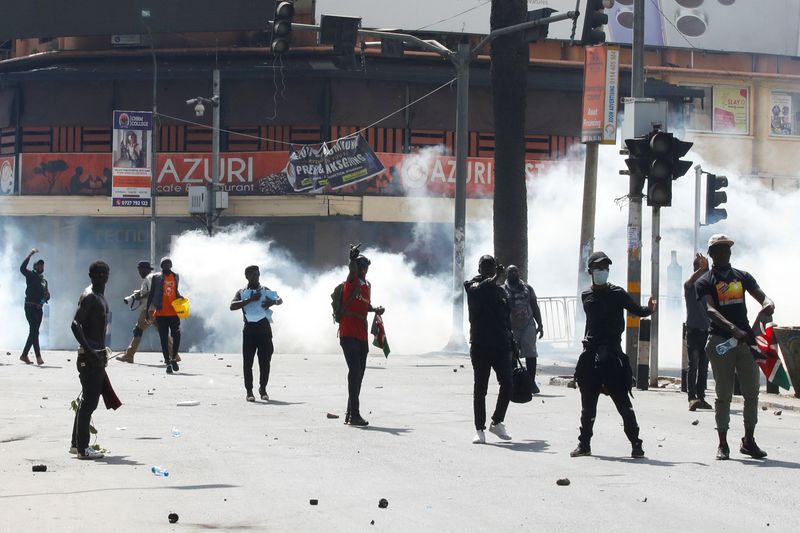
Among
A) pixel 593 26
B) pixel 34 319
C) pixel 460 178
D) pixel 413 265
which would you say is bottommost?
pixel 34 319

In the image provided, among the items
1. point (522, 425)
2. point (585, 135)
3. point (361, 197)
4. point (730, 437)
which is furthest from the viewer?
point (361, 197)

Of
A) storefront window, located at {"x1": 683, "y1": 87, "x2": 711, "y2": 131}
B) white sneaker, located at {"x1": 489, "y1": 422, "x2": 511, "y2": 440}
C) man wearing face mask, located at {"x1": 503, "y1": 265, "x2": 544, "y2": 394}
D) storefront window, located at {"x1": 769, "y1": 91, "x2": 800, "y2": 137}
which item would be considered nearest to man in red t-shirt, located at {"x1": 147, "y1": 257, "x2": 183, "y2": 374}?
man wearing face mask, located at {"x1": 503, "y1": 265, "x2": 544, "y2": 394}

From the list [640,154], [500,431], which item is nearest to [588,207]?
[640,154]

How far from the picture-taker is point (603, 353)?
11.5 meters

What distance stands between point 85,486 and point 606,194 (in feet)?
98.2

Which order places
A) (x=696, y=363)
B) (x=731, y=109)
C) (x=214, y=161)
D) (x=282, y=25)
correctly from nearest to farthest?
(x=696, y=363)
(x=282, y=25)
(x=214, y=161)
(x=731, y=109)

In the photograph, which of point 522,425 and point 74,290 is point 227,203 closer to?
point 74,290

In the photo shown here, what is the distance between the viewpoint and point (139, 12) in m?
40.0

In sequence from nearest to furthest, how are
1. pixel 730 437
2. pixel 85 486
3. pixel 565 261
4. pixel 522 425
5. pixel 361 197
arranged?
1. pixel 85 486
2. pixel 730 437
3. pixel 522 425
4. pixel 565 261
5. pixel 361 197

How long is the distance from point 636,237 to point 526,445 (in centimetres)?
789

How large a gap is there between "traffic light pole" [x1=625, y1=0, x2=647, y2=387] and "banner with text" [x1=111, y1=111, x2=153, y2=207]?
20.4 m

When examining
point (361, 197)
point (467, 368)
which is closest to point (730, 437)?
point (467, 368)

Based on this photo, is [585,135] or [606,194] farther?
[606,194]

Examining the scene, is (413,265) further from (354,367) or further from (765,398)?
(354,367)
